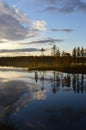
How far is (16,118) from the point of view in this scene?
65.4 ft

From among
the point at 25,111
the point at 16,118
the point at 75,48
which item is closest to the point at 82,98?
the point at 25,111

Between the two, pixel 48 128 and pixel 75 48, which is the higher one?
pixel 75 48

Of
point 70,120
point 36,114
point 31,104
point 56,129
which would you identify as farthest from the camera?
point 31,104

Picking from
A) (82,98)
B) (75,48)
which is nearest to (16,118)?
(82,98)

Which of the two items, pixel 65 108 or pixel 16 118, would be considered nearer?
pixel 16 118

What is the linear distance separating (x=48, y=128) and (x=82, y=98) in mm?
12623

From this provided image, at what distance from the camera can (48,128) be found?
57.2 ft

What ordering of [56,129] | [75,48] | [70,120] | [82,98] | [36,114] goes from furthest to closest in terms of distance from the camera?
[75,48]
[82,98]
[36,114]
[70,120]
[56,129]

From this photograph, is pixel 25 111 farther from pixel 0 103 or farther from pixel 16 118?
pixel 0 103

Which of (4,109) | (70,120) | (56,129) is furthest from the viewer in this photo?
(4,109)

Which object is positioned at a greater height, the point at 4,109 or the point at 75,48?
the point at 75,48

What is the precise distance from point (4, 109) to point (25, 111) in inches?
81.0

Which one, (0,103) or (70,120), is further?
(0,103)

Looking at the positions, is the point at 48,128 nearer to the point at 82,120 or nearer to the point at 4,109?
the point at 82,120
